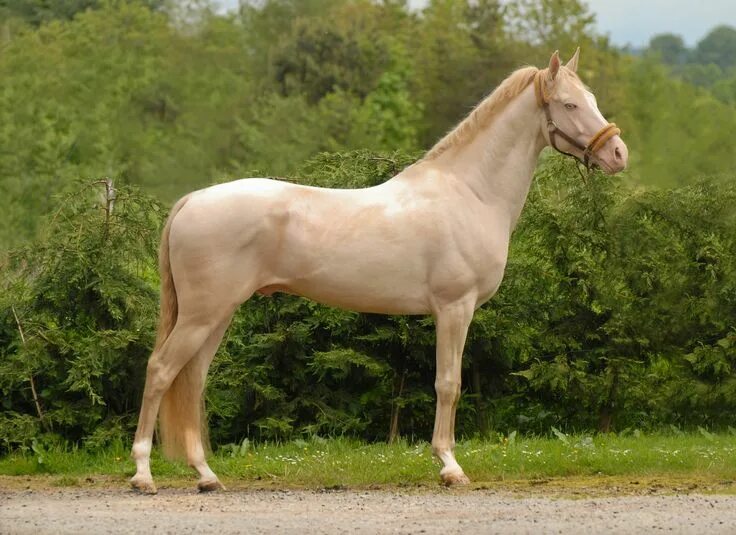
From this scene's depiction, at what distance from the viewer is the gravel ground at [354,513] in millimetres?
6004

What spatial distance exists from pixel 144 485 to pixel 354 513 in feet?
5.44

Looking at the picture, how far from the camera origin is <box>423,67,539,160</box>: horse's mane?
824cm

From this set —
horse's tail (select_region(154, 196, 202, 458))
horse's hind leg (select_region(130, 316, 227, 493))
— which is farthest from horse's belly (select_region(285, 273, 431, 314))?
horse's tail (select_region(154, 196, 202, 458))

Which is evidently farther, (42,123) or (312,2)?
(312,2)

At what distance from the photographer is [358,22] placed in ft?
197

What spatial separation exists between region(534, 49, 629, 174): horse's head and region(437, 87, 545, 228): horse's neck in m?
0.12

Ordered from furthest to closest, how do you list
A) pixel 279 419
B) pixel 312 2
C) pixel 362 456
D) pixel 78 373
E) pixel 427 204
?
pixel 312 2
pixel 279 419
pixel 78 373
pixel 362 456
pixel 427 204

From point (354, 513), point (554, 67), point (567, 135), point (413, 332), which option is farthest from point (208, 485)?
point (554, 67)

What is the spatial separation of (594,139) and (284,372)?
3.50 metres

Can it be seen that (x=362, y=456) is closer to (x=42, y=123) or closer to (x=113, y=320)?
(x=113, y=320)

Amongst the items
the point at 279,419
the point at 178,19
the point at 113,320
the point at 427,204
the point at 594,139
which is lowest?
the point at 279,419

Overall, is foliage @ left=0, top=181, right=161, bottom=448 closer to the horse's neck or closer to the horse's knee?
the horse's knee

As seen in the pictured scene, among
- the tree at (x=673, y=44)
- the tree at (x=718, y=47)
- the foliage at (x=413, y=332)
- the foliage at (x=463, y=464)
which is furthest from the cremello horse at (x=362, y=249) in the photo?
the tree at (x=673, y=44)

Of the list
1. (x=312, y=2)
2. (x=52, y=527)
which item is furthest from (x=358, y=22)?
(x=52, y=527)
